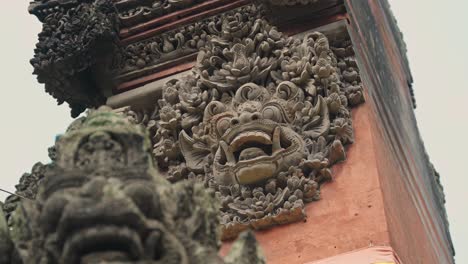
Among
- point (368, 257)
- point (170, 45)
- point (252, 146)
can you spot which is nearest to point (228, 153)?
point (252, 146)

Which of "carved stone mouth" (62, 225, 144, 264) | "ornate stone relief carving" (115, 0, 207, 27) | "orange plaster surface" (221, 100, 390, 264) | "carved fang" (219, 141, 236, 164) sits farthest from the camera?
"ornate stone relief carving" (115, 0, 207, 27)

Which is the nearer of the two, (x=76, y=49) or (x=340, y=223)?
(x=340, y=223)

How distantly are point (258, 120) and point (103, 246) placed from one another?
3.55 m

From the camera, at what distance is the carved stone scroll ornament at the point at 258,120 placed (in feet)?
22.0

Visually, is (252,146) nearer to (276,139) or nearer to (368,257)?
(276,139)

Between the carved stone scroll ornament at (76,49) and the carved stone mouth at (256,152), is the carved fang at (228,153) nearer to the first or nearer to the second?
the carved stone mouth at (256,152)

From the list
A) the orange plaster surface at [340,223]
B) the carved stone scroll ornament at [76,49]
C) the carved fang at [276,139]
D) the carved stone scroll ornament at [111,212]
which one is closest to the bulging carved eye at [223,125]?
the carved fang at [276,139]

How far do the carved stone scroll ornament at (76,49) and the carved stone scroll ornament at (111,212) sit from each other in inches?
163

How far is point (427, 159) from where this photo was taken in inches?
391

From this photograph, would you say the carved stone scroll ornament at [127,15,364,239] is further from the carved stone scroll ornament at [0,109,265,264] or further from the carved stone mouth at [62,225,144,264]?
the carved stone mouth at [62,225,144,264]

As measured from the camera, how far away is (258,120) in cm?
681

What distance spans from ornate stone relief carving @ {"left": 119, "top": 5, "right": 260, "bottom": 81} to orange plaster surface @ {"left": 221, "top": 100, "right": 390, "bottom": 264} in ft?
4.51

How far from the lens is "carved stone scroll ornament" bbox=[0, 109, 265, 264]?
3.29 meters

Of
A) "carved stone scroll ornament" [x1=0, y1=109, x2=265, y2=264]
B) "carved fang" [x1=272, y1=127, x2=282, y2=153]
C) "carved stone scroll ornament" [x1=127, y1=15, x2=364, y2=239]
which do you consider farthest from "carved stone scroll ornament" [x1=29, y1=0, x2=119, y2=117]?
"carved stone scroll ornament" [x1=0, y1=109, x2=265, y2=264]
